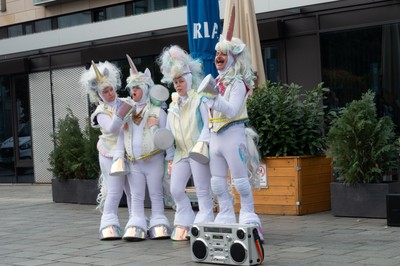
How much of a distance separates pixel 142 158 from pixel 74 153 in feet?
15.3

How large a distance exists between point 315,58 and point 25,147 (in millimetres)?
8805

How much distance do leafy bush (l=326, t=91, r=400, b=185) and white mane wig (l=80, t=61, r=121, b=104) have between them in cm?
294

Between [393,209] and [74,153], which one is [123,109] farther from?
[74,153]

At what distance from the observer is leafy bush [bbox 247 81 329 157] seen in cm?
1043

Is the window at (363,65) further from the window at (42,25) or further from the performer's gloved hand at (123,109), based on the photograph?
the window at (42,25)

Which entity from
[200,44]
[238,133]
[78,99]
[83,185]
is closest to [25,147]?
[78,99]

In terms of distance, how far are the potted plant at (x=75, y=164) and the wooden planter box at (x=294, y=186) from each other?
358 centimetres

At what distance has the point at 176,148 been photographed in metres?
8.77

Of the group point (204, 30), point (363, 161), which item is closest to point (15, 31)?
point (204, 30)

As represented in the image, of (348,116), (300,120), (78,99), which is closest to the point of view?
(348,116)

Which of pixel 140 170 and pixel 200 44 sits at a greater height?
pixel 200 44

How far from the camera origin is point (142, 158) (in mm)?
9016

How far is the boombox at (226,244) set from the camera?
271 inches

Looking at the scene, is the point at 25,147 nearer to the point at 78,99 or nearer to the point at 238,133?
the point at 78,99
